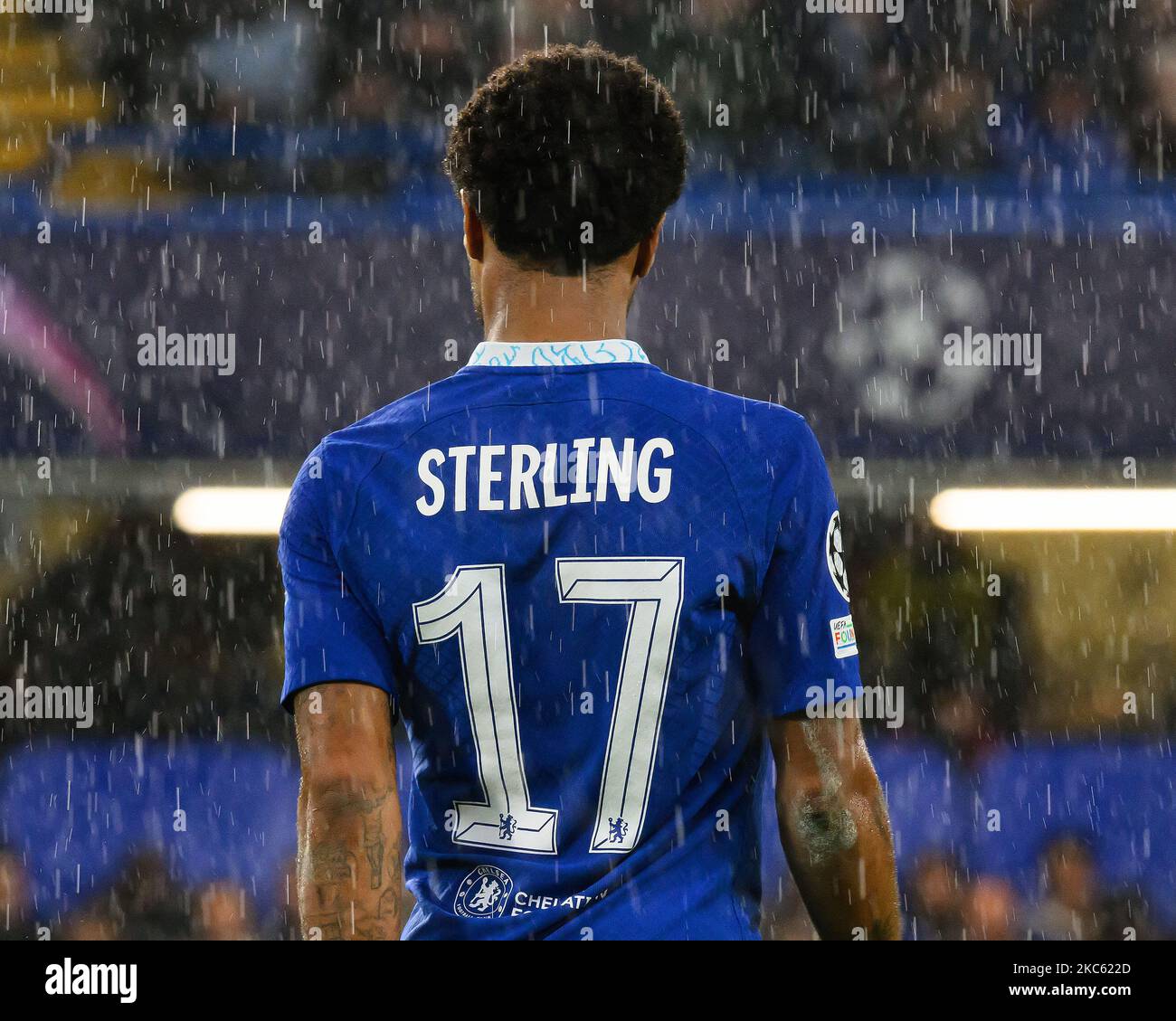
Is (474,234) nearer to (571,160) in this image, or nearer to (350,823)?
(571,160)

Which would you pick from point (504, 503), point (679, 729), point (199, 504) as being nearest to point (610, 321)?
point (504, 503)

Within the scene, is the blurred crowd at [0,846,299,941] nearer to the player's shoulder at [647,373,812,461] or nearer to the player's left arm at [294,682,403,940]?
the player's left arm at [294,682,403,940]

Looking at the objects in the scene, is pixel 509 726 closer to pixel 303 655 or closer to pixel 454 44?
pixel 303 655

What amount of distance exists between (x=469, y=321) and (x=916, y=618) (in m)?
3.34

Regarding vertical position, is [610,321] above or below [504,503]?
above

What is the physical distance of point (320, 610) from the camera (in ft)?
6.39

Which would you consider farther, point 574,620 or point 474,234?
point 474,234

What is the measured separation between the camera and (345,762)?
1886 millimetres

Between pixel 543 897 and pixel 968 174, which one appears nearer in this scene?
pixel 543 897

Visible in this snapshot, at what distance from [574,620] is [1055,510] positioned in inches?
313

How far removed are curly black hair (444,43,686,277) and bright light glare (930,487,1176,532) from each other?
7502mm

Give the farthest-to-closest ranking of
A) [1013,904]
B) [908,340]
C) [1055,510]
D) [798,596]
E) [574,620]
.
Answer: [1055,510] < [908,340] < [1013,904] < [798,596] < [574,620]

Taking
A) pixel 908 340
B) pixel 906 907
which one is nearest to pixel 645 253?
pixel 906 907

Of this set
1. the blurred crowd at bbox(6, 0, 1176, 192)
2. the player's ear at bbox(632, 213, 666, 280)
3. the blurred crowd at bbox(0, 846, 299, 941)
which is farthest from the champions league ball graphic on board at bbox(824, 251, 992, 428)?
the player's ear at bbox(632, 213, 666, 280)
